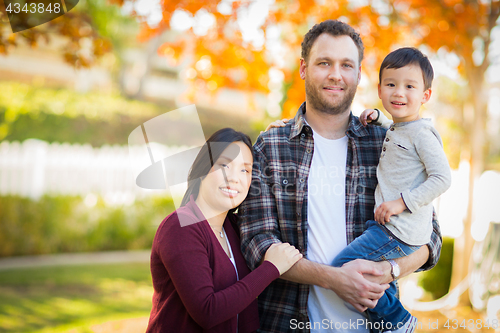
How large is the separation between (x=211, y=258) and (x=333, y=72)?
1187 millimetres

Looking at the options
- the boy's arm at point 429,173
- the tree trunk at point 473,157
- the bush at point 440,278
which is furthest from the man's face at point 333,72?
the bush at point 440,278

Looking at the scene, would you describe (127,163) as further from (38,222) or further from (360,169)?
(360,169)

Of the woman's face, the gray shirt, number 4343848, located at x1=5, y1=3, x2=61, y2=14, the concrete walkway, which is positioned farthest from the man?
the concrete walkway

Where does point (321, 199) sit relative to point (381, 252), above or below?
above

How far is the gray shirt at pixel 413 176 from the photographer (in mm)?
1887

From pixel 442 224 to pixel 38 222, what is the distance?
20.8ft

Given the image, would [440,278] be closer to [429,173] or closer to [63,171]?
[429,173]

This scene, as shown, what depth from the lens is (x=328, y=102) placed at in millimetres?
2238

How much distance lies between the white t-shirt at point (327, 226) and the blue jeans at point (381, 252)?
3.3 inches

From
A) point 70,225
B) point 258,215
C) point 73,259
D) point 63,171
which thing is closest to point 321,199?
point 258,215

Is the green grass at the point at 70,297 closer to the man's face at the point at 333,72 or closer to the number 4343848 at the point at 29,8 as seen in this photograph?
the number 4343848 at the point at 29,8

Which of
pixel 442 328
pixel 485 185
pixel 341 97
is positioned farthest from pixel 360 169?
pixel 485 185

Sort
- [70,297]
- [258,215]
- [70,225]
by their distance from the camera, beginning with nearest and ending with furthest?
[258,215]
[70,297]
[70,225]

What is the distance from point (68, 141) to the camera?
1162cm
